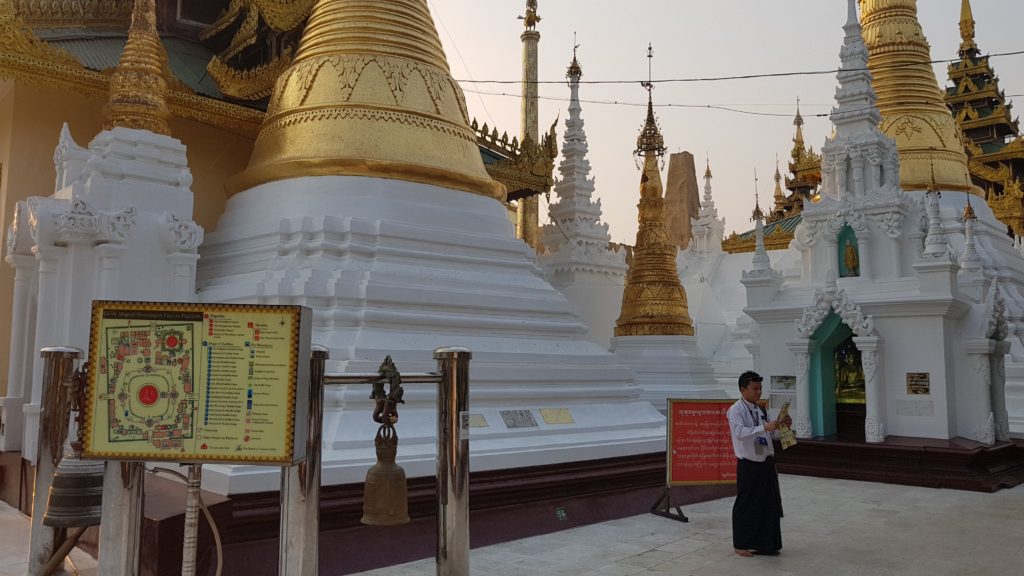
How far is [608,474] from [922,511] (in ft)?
10.2

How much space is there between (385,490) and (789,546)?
3693 millimetres

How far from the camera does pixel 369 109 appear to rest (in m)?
8.27

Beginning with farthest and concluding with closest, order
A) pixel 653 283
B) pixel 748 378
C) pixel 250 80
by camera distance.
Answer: pixel 653 283 → pixel 250 80 → pixel 748 378

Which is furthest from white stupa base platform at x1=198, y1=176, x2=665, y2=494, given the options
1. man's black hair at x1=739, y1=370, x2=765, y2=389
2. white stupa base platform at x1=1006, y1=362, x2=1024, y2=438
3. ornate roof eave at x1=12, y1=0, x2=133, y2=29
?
white stupa base platform at x1=1006, y1=362, x2=1024, y2=438

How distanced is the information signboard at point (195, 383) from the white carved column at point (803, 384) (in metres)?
9.01

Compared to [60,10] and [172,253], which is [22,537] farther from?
[60,10]

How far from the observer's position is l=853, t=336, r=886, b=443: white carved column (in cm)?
1020

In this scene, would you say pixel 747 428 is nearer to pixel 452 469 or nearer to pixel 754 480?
pixel 754 480

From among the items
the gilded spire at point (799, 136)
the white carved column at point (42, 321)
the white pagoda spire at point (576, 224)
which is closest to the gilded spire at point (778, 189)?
the gilded spire at point (799, 136)

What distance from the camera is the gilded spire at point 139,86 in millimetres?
7324

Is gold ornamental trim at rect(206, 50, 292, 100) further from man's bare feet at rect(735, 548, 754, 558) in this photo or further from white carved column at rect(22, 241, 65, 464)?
man's bare feet at rect(735, 548, 754, 558)

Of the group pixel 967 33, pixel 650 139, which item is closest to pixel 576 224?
pixel 650 139

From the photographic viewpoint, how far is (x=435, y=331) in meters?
7.27

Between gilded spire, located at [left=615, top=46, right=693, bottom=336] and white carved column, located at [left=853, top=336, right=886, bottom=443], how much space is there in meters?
3.19
